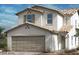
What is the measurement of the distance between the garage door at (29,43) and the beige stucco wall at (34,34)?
6 cm

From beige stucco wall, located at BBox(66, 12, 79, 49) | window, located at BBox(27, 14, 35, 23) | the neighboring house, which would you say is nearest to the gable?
the neighboring house

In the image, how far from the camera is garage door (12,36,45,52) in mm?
7992

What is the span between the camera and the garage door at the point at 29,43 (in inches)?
315

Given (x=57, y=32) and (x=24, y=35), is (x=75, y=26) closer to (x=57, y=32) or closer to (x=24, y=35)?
(x=57, y=32)

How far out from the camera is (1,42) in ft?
26.3

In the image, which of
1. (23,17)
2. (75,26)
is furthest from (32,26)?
(75,26)

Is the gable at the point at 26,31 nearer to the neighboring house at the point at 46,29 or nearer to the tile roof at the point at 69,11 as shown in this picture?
the neighboring house at the point at 46,29

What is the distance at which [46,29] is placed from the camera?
7883 millimetres

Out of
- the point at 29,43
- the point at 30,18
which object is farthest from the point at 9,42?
the point at 30,18

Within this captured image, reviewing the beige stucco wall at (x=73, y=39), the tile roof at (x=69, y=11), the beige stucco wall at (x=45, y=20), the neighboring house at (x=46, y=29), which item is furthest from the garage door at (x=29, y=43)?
the tile roof at (x=69, y=11)

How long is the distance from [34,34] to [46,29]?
0.26 metres

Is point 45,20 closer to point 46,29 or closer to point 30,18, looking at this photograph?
point 46,29

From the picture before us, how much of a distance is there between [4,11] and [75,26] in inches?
52.5

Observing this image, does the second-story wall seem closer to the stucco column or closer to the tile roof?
the tile roof
